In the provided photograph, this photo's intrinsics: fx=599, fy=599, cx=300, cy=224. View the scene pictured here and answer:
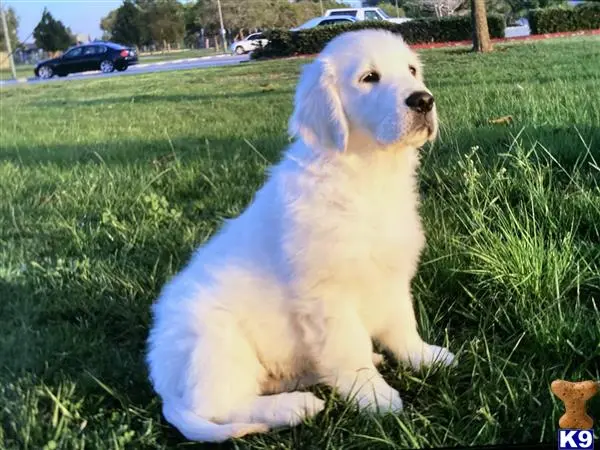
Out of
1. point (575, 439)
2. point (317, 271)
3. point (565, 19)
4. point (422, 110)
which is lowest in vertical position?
point (575, 439)

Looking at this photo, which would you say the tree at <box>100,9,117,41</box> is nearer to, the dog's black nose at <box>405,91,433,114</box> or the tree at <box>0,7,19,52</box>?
the tree at <box>0,7,19,52</box>

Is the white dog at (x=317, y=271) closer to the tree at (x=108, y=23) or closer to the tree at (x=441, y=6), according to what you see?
the tree at (x=441, y=6)

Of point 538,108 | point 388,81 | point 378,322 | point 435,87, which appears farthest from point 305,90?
point 538,108

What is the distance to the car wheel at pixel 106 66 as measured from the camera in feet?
5.82

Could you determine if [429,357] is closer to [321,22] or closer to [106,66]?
[321,22]

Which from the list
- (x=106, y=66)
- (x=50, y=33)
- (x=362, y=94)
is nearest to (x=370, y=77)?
(x=362, y=94)

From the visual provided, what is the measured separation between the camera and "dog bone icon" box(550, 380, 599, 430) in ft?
3.90

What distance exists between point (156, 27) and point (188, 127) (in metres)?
0.46

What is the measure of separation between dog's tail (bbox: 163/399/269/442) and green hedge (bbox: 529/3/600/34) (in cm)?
127

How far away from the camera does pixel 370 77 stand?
1.46 metres

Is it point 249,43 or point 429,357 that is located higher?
point 249,43

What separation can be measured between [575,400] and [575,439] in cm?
8

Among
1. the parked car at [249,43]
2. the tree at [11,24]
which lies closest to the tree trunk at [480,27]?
the parked car at [249,43]

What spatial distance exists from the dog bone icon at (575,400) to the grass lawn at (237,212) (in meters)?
0.04
